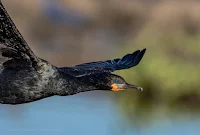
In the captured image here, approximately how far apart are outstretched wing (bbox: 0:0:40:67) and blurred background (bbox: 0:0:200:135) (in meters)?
4.33

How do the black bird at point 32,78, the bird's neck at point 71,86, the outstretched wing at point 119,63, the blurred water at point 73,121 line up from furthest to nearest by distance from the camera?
the blurred water at point 73,121 < the outstretched wing at point 119,63 < the bird's neck at point 71,86 < the black bird at point 32,78

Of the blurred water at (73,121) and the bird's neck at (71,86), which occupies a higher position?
the blurred water at (73,121)

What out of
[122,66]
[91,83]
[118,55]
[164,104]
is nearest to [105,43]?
[118,55]

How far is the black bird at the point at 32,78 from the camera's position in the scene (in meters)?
9.75

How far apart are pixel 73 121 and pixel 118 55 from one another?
3833 mm

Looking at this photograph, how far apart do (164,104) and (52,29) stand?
18.2 feet

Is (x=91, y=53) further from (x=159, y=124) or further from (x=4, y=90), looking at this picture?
(x=4, y=90)

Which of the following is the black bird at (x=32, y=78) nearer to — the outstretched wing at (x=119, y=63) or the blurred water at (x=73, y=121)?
the outstretched wing at (x=119, y=63)

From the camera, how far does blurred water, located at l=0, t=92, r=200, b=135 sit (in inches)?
574

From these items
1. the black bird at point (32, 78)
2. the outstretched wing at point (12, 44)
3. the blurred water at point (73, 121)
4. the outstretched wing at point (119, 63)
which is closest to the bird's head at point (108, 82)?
the black bird at point (32, 78)

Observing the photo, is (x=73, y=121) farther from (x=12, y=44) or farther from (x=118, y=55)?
(x=12, y=44)

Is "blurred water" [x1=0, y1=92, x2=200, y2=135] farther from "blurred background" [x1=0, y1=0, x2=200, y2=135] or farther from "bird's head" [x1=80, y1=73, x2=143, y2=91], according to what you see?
"bird's head" [x1=80, y1=73, x2=143, y2=91]

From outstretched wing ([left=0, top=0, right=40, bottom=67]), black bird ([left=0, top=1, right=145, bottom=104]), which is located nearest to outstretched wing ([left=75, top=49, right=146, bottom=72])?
black bird ([left=0, top=1, right=145, bottom=104])

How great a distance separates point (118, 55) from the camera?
18906 millimetres
